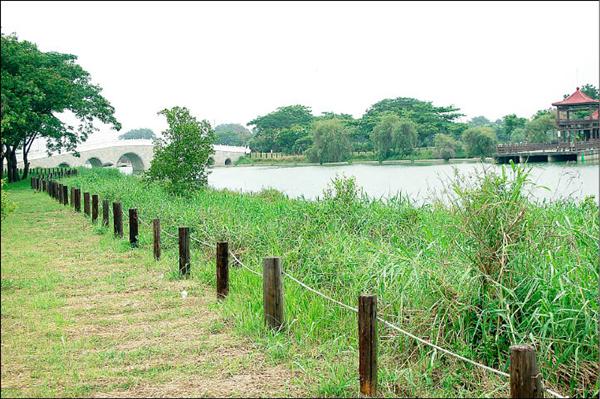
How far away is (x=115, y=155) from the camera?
45438mm

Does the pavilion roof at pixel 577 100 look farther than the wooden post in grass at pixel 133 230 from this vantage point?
Yes

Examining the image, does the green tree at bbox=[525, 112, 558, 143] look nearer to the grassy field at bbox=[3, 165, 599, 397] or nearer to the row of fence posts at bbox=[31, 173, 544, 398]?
the grassy field at bbox=[3, 165, 599, 397]

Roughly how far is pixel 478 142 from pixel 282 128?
2270cm

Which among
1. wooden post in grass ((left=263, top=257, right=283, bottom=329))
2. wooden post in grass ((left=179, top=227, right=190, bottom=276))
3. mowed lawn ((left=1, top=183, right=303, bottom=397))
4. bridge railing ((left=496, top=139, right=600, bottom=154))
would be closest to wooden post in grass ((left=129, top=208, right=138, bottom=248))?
mowed lawn ((left=1, top=183, right=303, bottom=397))

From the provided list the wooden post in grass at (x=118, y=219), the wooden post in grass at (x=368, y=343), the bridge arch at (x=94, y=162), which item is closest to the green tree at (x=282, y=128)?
the bridge arch at (x=94, y=162)

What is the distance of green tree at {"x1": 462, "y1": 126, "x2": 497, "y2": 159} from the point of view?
3550cm

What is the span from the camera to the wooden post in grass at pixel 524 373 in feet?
9.91

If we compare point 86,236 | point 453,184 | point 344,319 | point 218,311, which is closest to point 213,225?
point 86,236

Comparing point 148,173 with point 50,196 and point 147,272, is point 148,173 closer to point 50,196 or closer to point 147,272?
point 50,196

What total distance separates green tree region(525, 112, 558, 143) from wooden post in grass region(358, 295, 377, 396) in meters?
44.3

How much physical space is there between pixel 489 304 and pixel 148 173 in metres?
13.2

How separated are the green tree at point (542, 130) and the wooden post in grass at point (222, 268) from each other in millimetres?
42472

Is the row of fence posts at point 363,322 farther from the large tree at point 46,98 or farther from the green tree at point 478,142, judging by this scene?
the green tree at point 478,142

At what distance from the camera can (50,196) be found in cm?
2103
